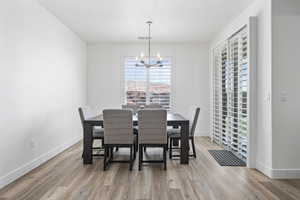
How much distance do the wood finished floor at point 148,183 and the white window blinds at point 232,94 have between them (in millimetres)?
818

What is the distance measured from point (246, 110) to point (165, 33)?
275cm

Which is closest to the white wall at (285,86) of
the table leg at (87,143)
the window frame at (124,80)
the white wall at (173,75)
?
the table leg at (87,143)

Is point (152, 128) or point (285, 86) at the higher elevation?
point (285, 86)

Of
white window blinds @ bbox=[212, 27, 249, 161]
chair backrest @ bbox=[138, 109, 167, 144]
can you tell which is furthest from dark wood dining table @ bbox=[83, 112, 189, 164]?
white window blinds @ bbox=[212, 27, 249, 161]

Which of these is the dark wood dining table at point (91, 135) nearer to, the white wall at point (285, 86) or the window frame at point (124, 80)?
the white wall at point (285, 86)

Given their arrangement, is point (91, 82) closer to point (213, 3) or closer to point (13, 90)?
point (13, 90)

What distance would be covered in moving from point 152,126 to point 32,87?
1.95 metres

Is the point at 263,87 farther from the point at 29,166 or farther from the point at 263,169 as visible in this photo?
the point at 29,166

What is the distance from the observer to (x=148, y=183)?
3.09 meters

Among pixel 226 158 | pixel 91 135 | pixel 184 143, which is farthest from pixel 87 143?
pixel 226 158

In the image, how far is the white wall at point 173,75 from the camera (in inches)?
263

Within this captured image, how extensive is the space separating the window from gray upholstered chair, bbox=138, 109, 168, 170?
3094 mm

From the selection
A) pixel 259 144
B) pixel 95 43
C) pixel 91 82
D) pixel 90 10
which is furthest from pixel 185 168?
pixel 95 43

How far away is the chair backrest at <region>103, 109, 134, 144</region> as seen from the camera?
11.8 feet
